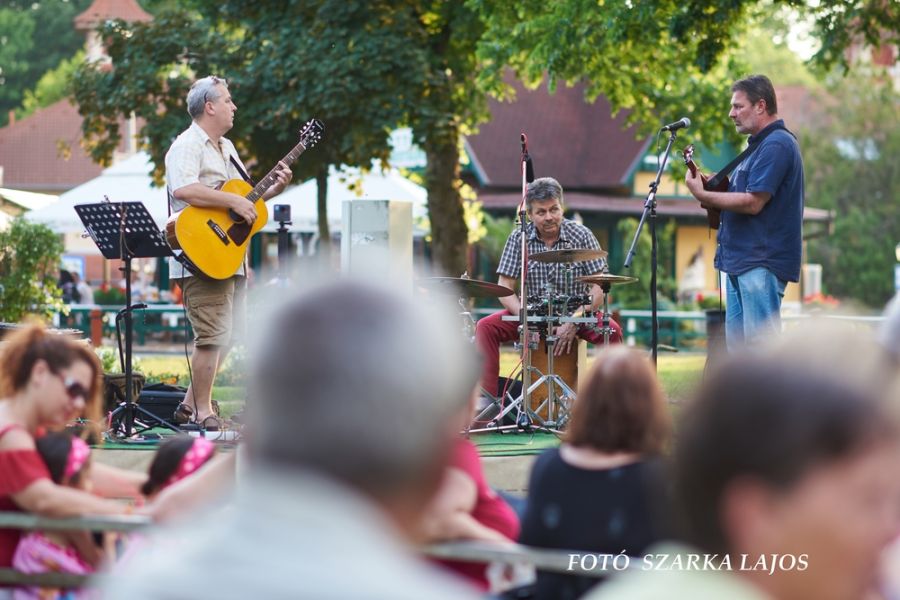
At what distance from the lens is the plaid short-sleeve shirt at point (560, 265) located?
9.17 m

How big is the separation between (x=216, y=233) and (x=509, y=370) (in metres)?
9.44

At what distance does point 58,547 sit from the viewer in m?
3.56

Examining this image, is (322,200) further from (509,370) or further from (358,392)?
(358,392)

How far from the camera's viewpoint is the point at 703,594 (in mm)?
1530

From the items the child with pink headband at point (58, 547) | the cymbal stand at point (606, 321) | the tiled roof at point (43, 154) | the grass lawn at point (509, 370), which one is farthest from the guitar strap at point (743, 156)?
the tiled roof at point (43, 154)

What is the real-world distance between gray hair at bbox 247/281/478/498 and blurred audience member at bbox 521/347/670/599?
201 centimetres

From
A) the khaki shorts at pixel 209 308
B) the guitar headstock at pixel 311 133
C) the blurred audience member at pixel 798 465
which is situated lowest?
the khaki shorts at pixel 209 308

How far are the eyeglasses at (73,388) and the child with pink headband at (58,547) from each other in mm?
167

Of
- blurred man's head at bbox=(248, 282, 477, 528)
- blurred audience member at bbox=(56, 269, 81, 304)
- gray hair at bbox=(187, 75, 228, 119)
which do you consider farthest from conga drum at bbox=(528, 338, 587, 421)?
blurred audience member at bbox=(56, 269, 81, 304)

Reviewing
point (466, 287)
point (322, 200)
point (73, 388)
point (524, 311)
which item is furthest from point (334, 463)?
point (322, 200)

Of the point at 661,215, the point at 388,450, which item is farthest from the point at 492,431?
the point at 661,215

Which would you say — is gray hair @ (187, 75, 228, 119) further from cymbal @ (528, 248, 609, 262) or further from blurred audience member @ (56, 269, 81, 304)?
blurred audience member @ (56, 269, 81, 304)

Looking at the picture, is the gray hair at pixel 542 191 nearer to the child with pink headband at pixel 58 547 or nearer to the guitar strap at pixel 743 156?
the guitar strap at pixel 743 156

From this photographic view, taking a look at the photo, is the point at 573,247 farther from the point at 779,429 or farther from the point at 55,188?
the point at 55,188
